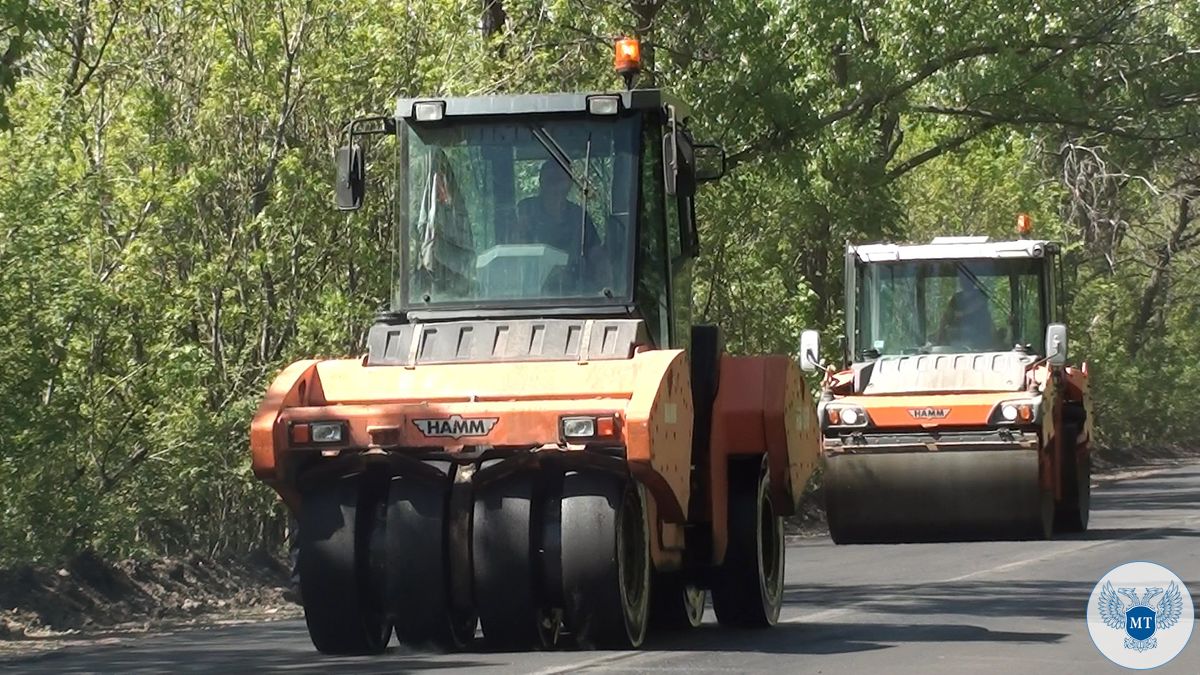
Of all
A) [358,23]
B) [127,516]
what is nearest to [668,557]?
[127,516]

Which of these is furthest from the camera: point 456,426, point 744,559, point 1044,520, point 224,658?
point 1044,520

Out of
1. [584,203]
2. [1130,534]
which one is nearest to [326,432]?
[584,203]

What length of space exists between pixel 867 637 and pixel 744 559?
0.85 meters

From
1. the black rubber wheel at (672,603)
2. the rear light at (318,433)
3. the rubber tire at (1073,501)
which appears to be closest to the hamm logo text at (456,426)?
the rear light at (318,433)

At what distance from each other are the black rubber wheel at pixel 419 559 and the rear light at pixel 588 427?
74 centimetres

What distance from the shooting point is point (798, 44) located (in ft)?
77.0

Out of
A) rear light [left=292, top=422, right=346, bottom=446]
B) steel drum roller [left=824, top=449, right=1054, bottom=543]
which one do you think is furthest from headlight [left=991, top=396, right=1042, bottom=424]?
rear light [left=292, top=422, right=346, bottom=446]

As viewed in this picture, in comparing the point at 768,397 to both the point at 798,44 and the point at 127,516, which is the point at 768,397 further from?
the point at 798,44

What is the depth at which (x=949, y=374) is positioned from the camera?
21.5 meters

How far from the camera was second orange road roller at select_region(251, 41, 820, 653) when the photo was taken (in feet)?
37.5

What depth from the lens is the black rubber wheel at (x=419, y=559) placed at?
451 inches

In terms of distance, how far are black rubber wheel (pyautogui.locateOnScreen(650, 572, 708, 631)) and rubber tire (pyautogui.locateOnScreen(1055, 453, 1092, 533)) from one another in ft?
32.4

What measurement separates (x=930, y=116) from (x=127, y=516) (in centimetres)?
1702

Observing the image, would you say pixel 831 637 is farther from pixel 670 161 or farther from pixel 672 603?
pixel 670 161
